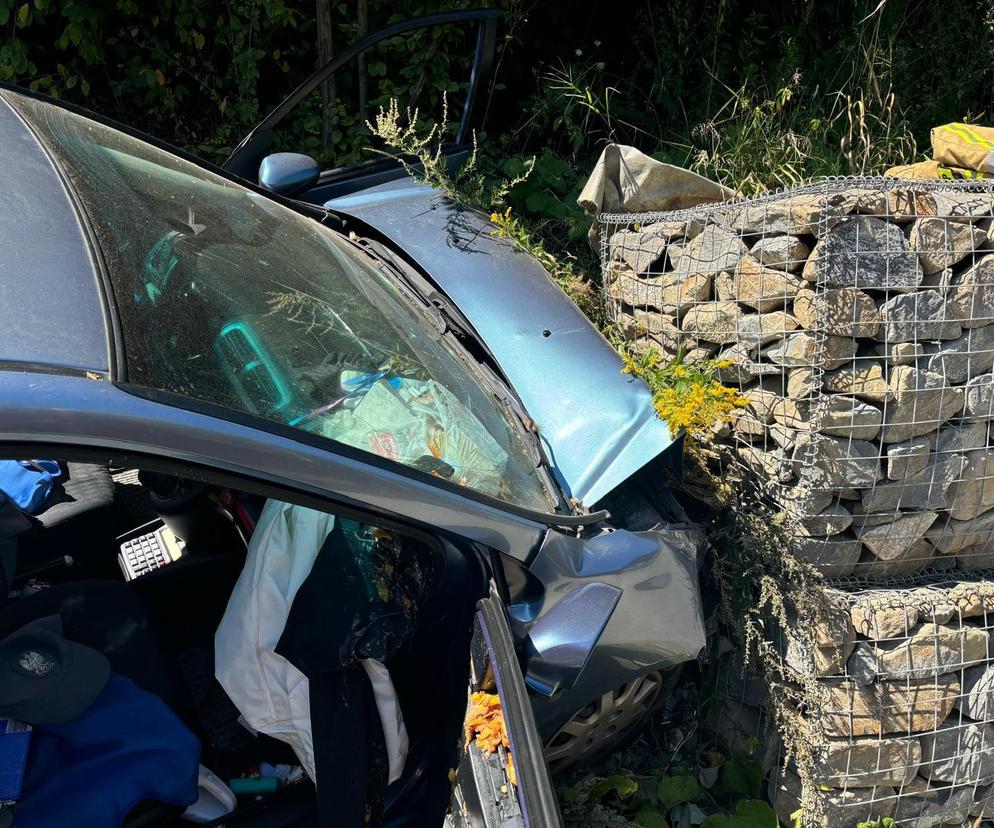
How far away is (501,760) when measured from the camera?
1.48 meters

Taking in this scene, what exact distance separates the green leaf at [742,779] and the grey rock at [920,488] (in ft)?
2.88

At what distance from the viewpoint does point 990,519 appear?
2617 mm

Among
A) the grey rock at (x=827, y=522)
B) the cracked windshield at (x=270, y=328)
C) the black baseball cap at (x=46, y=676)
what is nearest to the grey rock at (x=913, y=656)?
the grey rock at (x=827, y=522)

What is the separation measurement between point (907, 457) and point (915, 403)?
15cm

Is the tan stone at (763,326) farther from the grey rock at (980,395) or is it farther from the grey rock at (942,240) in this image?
the grey rock at (980,395)

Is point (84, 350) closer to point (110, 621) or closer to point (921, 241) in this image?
point (110, 621)

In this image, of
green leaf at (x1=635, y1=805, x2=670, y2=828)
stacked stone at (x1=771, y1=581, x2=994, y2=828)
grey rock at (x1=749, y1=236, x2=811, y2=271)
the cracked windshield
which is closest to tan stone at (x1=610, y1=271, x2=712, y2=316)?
grey rock at (x1=749, y1=236, x2=811, y2=271)

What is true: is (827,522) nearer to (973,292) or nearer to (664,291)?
(973,292)

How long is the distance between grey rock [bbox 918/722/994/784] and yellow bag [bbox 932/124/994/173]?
1.71m

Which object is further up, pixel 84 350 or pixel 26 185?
pixel 26 185

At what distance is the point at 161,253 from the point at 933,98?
408cm

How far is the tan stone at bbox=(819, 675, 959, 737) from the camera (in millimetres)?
2473

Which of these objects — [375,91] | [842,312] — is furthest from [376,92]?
[842,312]

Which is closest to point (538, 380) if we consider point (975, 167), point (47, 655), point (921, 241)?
point (921, 241)
